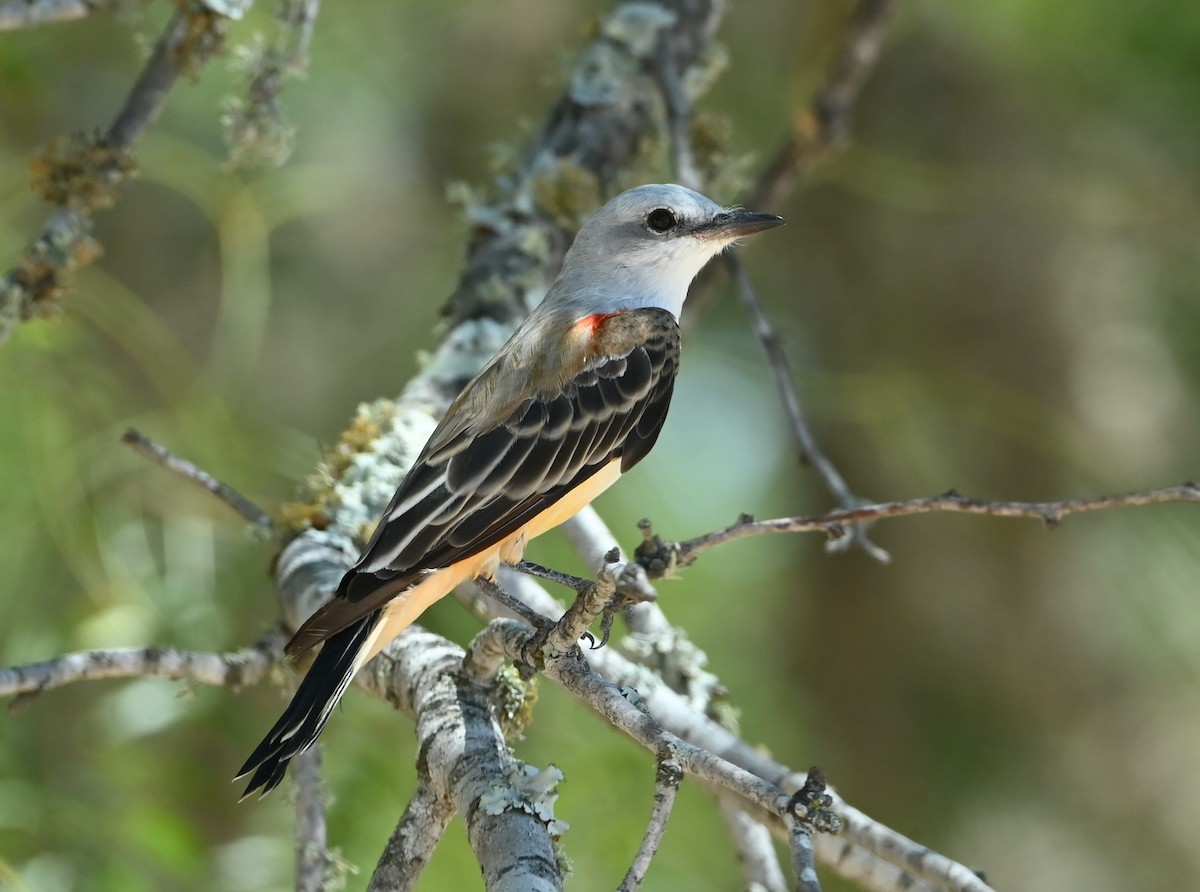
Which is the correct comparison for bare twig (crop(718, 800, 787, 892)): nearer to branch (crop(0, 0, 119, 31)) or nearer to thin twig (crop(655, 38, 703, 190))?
thin twig (crop(655, 38, 703, 190))

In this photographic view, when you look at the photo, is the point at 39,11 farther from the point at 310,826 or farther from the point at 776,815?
the point at 776,815

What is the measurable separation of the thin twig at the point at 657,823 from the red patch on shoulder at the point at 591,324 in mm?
1647

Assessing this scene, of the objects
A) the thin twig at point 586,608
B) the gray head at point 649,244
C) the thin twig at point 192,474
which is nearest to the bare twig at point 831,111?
the gray head at point 649,244

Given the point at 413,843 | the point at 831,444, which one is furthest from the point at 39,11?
the point at 831,444

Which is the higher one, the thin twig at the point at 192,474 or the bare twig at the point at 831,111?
the bare twig at the point at 831,111

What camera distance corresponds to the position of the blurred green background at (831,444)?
4105mm

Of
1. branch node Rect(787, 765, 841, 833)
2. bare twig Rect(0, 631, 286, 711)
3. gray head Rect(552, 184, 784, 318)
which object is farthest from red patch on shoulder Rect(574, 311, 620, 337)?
branch node Rect(787, 765, 841, 833)

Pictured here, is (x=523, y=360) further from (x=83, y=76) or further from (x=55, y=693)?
(x=83, y=76)

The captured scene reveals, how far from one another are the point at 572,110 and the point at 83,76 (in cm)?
277

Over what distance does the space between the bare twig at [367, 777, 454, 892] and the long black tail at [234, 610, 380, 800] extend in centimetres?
26

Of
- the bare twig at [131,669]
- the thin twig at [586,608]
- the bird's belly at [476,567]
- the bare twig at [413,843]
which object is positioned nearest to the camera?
the thin twig at [586,608]

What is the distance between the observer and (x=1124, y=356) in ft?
16.6

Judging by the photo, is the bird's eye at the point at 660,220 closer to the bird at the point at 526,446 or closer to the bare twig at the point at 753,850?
the bird at the point at 526,446

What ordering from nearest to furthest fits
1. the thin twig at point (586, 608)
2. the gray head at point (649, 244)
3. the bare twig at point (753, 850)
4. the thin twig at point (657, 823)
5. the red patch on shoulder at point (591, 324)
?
the thin twig at point (657, 823) → the thin twig at point (586, 608) → the bare twig at point (753, 850) → the red patch on shoulder at point (591, 324) → the gray head at point (649, 244)
